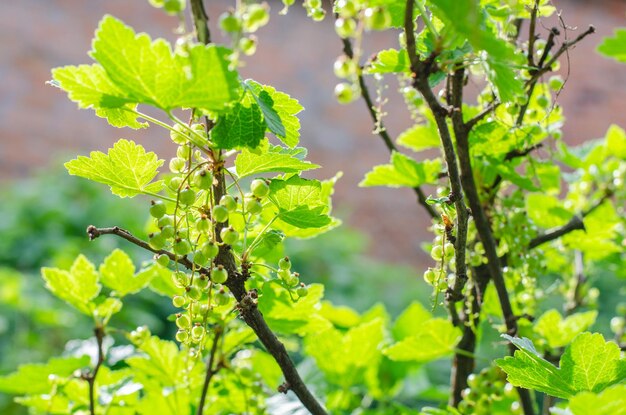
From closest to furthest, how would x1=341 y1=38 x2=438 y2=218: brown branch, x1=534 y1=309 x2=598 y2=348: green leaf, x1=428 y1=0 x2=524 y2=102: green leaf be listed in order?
x1=428 y1=0 x2=524 y2=102: green leaf < x1=341 y1=38 x2=438 y2=218: brown branch < x1=534 y1=309 x2=598 y2=348: green leaf

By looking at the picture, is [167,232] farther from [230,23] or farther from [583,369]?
[583,369]

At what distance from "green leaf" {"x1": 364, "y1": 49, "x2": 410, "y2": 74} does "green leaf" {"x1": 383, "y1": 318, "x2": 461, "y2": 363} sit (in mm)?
287

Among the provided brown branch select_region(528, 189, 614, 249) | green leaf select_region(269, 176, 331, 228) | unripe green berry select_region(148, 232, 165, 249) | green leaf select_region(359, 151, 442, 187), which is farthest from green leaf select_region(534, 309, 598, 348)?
unripe green berry select_region(148, 232, 165, 249)

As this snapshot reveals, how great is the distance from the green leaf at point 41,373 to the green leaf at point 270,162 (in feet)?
1.06

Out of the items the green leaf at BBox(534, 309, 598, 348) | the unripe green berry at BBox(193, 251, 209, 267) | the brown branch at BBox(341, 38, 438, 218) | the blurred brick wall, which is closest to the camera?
the unripe green berry at BBox(193, 251, 209, 267)

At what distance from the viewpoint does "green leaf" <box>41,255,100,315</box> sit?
2.05ft

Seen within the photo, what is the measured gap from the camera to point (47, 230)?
9.43ft

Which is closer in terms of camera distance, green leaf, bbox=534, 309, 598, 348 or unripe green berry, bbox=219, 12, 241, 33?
unripe green berry, bbox=219, 12, 241, 33

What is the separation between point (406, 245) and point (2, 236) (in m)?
3.01

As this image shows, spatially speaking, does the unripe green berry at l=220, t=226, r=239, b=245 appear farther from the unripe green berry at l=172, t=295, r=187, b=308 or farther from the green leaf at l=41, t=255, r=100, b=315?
the green leaf at l=41, t=255, r=100, b=315

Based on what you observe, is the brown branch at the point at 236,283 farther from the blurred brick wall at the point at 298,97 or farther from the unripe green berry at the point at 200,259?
the blurred brick wall at the point at 298,97

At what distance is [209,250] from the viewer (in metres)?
0.39

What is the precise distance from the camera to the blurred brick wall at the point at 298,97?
477 centimetres

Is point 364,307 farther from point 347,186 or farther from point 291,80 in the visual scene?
point 291,80
